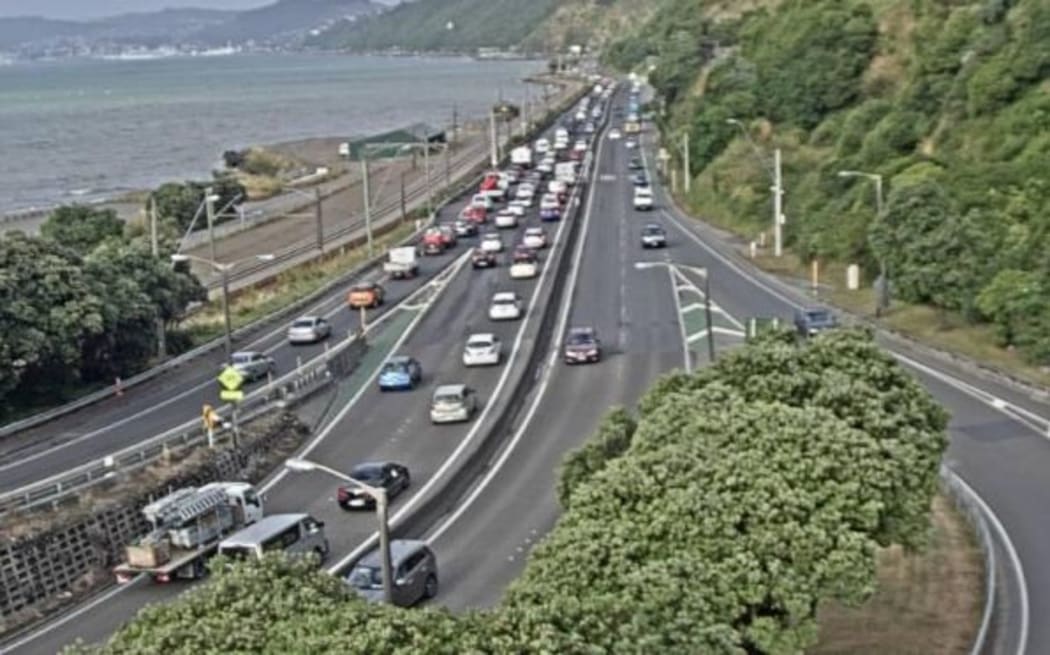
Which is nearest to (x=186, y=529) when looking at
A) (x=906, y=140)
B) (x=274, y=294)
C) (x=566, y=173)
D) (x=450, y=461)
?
(x=450, y=461)

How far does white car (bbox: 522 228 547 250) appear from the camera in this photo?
86.6 metres

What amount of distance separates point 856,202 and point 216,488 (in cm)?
4555

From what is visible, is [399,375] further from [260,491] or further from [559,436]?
[260,491]

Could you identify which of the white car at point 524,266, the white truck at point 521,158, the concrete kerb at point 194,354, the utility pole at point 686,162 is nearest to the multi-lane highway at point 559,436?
the white car at point 524,266

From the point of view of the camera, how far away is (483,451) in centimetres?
4650

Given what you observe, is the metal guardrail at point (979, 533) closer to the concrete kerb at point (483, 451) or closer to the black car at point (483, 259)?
the concrete kerb at point (483, 451)

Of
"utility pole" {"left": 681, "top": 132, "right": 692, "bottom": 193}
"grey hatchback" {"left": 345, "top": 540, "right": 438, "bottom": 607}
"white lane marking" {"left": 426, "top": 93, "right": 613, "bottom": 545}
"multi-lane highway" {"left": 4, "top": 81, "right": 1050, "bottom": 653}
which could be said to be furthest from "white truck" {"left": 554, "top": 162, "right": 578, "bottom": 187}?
"grey hatchback" {"left": 345, "top": 540, "right": 438, "bottom": 607}

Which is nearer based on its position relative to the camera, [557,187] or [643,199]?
[643,199]

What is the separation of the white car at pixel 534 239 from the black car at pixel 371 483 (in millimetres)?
44378

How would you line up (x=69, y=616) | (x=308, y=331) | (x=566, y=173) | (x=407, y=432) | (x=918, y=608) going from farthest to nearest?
(x=566, y=173)
(x=308, y=331)
(x=407, y=432)
(x=69, y=616)
(x=918, y=608)

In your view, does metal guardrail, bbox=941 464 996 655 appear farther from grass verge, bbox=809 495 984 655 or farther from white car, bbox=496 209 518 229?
white car, bbox=496 209 518 229

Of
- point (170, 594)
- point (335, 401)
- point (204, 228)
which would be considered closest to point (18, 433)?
point (335, 401)

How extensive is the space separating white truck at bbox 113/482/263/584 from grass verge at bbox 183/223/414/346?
2587cm

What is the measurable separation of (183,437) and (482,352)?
14.5 metres
